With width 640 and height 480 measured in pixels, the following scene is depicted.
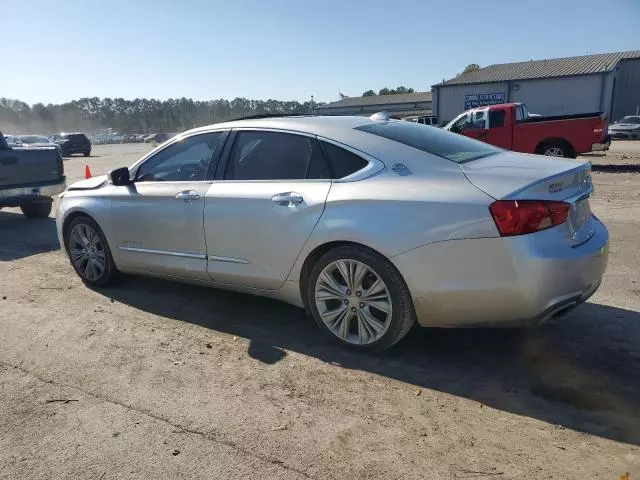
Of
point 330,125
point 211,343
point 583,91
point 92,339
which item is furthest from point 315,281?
point 583,91

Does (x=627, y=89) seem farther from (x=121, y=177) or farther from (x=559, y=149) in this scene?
(x=121, y=177)

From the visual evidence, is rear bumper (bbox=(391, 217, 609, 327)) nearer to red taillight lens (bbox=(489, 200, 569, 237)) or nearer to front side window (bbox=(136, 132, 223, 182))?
red taillight lens (bbox=(489, 200, 569, 237))

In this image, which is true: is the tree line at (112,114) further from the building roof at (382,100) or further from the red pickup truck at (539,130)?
the red pickup truck at (539,130)

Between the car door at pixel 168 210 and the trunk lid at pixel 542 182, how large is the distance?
2.18 m

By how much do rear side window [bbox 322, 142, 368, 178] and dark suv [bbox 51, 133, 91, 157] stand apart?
36.8 meters

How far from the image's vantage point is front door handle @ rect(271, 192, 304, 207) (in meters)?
3.78

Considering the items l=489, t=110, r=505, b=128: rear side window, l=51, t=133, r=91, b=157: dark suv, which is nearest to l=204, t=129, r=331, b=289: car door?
l=489, t=110, r=505, b=128: rear side window

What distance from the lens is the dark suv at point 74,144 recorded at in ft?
118

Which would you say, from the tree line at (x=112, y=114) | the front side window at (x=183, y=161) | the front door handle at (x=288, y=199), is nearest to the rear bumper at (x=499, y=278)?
the front door handle at (x=288, y=199)

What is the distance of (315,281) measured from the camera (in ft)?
12.5

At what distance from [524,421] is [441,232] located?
115 centimetres

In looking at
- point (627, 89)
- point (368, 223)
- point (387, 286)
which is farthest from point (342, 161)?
point (627, 89)

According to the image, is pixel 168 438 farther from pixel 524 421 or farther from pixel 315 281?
pixel 524 421

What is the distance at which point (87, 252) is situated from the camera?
5379mm
